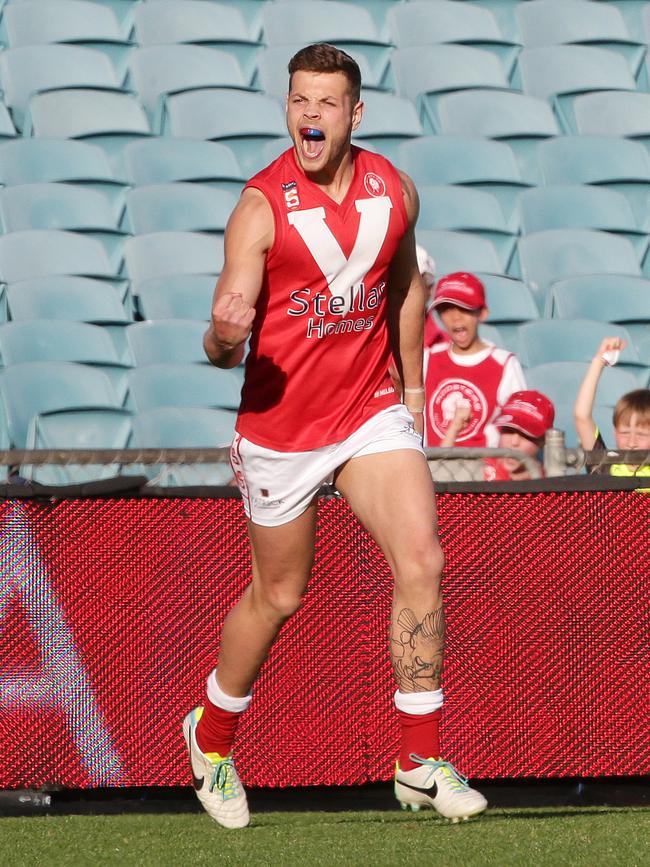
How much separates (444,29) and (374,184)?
9.43 meters

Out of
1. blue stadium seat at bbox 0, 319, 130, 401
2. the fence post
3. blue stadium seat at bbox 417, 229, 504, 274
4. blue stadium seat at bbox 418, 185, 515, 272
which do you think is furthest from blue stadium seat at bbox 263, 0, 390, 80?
the fence post

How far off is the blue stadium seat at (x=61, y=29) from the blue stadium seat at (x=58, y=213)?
194cm

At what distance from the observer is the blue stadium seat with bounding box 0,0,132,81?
473 inches

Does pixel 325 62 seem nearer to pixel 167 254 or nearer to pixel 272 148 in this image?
pixel 167 254

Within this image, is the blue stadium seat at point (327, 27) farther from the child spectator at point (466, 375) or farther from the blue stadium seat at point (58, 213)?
the child spectator at point (466, 375)

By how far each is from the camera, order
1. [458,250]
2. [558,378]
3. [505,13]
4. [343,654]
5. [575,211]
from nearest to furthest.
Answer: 1. [343,654]
2. [558,378]
3. [458,250]
4. [575,211]
5. [505,13]

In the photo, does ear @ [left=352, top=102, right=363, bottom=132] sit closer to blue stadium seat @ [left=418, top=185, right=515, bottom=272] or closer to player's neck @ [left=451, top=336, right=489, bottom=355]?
player's neck @ [left=451, top=336, right=489, bottom=355]

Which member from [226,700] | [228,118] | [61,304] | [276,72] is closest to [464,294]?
[226,700]

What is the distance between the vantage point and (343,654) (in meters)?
4.50

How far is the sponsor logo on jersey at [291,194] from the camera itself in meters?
3.55

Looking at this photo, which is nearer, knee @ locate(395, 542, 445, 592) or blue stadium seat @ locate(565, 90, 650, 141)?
knee @ locate(395, 542, 445, 592)

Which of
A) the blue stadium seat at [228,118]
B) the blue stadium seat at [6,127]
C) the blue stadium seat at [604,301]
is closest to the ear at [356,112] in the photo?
the blue stadium seat at [604,301]

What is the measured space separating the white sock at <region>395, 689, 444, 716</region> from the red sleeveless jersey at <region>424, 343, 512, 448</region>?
2.23 meters

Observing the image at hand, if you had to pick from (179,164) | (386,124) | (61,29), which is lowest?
(179,164)
